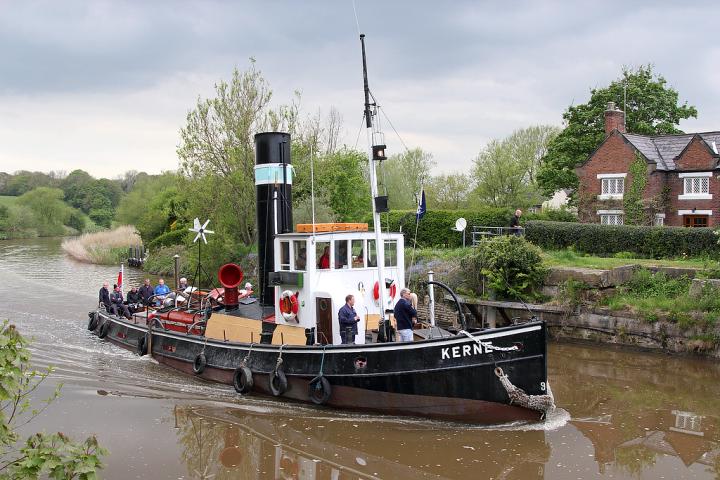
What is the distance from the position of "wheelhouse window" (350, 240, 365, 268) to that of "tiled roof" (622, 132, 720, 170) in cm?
2198

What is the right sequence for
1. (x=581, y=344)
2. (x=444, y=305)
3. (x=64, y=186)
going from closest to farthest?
1. (x=581, y=344)
2. (x=444, y=305)
3. (x=64, y=186)

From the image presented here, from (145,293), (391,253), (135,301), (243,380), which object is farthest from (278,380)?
(135,301)

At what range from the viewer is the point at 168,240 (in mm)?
45438

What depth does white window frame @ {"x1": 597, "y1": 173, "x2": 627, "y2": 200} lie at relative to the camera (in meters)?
32.5

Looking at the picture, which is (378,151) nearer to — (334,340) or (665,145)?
(334,340)

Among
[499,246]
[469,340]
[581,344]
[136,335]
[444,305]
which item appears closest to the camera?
[469,340]

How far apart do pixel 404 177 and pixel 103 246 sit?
22361 mm

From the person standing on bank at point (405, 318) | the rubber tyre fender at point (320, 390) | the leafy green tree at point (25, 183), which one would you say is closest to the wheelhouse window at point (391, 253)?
the person standing on bank at point (405, 318)

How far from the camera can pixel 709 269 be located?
19500 mm

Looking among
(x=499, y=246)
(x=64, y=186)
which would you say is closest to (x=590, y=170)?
(x=499, y=246)

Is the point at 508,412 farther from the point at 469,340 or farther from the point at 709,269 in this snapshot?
the point at 709,269

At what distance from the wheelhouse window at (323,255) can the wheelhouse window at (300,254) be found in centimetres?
30

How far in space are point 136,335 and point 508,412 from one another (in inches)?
436

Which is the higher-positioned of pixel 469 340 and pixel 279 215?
pixel 279 215
